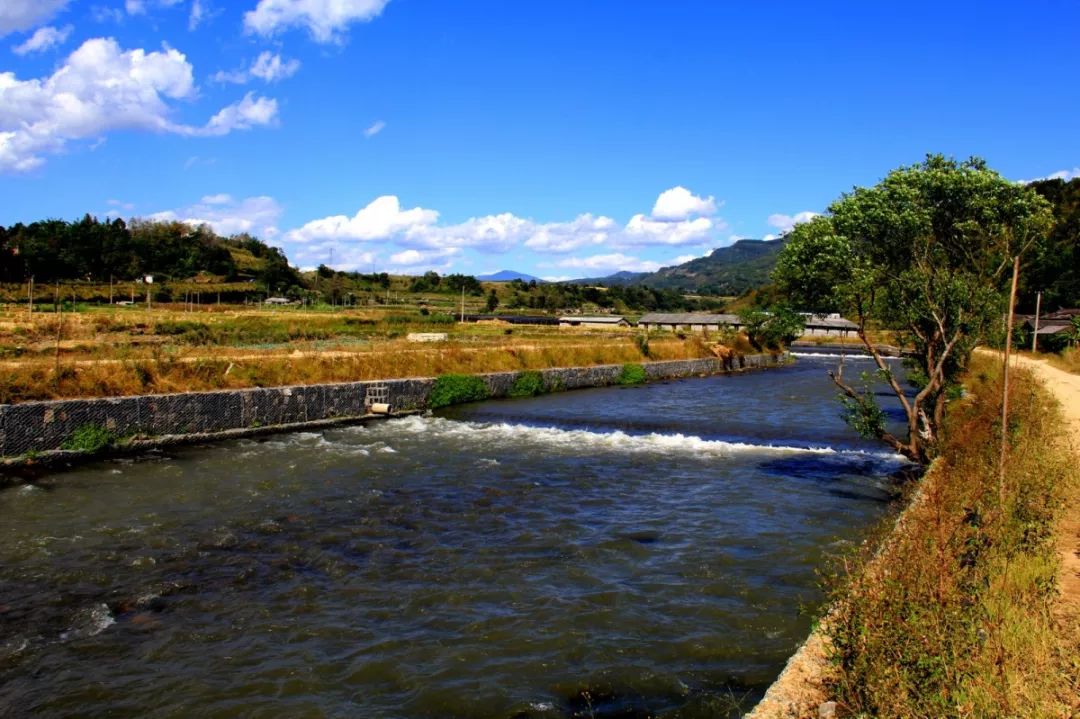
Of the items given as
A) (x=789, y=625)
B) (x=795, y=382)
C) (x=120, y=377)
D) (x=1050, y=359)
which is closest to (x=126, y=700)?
(x=789, y=625)

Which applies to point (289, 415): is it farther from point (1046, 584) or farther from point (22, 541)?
point (1046, 584)

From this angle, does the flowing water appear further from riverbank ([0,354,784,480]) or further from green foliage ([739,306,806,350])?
green foliage ([739,306,806,350])

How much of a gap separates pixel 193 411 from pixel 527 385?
52.3 feet

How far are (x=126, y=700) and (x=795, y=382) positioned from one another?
4198 cm

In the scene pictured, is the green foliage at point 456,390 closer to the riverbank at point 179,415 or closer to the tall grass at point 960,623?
the riverbank at point 179,415

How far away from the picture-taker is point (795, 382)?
4438 centimetres

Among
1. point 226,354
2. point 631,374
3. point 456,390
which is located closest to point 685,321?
point 631,374

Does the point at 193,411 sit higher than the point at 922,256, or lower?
lower

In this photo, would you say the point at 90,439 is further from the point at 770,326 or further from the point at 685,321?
the point at 685,321

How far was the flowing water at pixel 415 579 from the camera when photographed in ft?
24.4

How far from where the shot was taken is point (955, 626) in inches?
212

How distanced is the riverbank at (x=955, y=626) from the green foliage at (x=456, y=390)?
21146 millimetres

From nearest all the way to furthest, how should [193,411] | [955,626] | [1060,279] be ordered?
[955,626]
[193,411]
[1060,279]

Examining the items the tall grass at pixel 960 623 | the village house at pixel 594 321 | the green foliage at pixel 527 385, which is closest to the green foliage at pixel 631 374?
the green foliage at pixel 527 385
